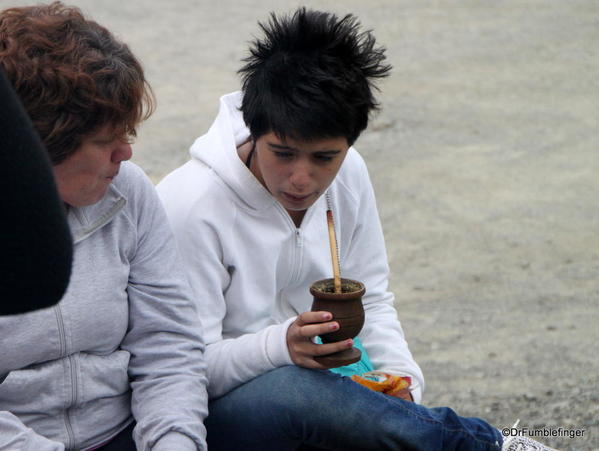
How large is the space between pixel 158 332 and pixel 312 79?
0.72 metres

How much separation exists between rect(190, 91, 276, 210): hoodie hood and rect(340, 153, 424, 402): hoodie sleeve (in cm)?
31

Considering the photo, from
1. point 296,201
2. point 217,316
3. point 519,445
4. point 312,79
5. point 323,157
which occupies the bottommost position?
point 519,445

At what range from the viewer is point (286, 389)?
231 cm

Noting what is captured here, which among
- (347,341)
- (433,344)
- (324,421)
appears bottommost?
(433,344)

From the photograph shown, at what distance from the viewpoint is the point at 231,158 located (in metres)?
2.62

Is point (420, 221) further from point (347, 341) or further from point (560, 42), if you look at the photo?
point (560, 42)

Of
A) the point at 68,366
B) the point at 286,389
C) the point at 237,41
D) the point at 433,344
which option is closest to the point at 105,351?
the point at 68,366

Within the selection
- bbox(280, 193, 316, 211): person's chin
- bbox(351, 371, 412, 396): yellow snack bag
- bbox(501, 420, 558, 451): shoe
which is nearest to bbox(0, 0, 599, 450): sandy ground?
bbox(501, 420, 558, 451): shoe

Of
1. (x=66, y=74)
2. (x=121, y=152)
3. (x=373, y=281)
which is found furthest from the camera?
(x=373, y=281)

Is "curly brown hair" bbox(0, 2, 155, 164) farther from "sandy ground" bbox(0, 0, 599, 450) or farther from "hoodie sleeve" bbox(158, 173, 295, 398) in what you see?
"sandy ground" bbox(0, 0, 599, 450)

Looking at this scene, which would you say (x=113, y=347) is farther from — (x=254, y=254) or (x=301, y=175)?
(x=301, y=175)

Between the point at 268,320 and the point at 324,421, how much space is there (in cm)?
50

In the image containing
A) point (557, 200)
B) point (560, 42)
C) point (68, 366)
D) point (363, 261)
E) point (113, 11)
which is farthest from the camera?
point (113, 11)

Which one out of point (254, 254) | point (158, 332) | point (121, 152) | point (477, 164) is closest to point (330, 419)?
point (158, 332)
